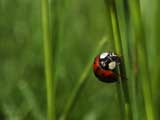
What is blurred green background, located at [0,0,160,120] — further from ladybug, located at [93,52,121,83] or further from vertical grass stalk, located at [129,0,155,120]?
vertical grass stalk, located at [129,0,155,120]

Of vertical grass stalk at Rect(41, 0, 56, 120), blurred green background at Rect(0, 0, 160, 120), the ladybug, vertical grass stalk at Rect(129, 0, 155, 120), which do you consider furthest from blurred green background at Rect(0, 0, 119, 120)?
vertical grass stalk at Rect(129, 0, 155, 120)

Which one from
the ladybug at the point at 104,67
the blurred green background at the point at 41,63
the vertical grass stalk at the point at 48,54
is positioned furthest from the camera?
the blurred green background at the point at 41,63

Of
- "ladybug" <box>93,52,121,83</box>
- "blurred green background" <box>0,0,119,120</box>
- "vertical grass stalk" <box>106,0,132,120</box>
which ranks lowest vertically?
"blurred green background" <box>0,0,119,120</box>

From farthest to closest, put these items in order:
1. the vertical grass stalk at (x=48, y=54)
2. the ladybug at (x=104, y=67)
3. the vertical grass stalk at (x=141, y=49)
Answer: the ladybug at (x=104, y=67) < the vertical grass stalk at (x=48, y=54) < the vertical grass stalk at (x=141, y=49)

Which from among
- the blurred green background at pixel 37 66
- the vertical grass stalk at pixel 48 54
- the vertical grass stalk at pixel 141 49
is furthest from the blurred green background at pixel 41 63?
the vertical grass stalk at pixel 141 49

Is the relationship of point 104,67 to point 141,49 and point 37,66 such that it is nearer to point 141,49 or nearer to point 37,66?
point 141,49

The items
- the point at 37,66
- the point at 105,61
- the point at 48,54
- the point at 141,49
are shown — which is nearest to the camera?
the point at 141,49

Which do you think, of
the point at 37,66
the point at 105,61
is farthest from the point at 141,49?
the point at 37,66

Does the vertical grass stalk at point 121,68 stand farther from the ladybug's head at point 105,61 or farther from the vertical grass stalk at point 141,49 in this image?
the ladybug's head at point 105,61
